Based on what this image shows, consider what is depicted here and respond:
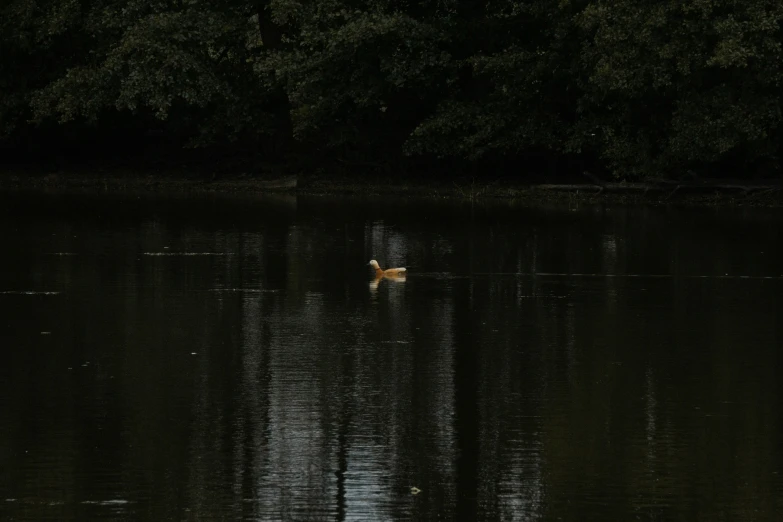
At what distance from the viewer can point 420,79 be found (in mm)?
34469

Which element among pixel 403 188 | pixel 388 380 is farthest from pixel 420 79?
pixel 388 380

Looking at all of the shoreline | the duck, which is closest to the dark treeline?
the shoreline

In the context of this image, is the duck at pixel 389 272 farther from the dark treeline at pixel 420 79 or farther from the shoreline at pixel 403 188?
the shoreline at pixel 403 188

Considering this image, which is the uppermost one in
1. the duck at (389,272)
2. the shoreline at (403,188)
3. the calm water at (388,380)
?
the shoreline at (403,188)

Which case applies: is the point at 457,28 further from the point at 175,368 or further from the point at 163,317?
the point at 175,368

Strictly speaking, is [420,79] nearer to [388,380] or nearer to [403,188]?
[403,188]

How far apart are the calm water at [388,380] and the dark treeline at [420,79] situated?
8267 mm

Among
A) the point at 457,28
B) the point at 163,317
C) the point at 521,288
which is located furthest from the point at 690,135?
the point at 163,317

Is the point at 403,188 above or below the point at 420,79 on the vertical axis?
below

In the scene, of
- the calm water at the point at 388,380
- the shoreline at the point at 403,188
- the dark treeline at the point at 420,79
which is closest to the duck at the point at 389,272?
→ the calm water at the point at 388,380

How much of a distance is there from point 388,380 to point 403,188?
74.5ft

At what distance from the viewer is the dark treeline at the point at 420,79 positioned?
29.8m

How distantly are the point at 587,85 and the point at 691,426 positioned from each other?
2313 cm

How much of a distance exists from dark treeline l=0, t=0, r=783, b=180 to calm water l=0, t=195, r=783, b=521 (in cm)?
827
